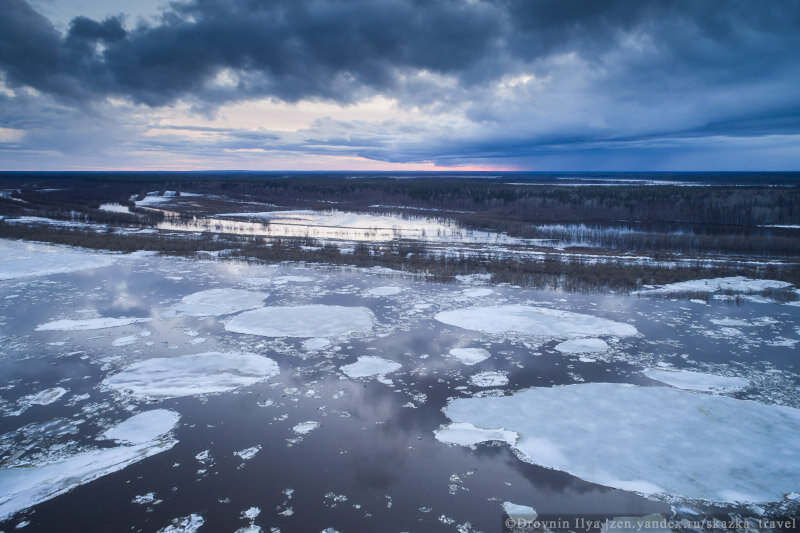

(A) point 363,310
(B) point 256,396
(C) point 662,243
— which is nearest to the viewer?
(B) point 256,396

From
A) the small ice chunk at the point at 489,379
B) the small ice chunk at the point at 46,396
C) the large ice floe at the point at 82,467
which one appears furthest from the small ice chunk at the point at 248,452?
the small ice chunk at the point at 489,379

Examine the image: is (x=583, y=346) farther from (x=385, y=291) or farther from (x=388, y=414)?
(x=385, y=291)

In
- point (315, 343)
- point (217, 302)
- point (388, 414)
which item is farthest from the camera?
point (217, 302)

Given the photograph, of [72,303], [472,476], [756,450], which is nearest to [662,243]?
[756,450]

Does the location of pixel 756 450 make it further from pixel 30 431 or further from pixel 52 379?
pixel 52 379

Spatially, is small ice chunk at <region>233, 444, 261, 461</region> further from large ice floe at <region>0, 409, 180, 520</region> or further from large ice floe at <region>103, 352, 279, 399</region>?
large ice floe at <region>103, 352, 279, 399</region>

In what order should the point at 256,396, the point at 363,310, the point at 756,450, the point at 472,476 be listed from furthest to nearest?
the point at 363,310 → the point at 256,396 → the point at 756,450 → the point at 472,476

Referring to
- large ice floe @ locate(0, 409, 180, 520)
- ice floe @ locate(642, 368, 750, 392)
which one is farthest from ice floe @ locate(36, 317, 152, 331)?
ice floe @ locate(642, 368, 750, 392)

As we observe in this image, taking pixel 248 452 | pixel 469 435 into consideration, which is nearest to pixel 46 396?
pixel 248 452
